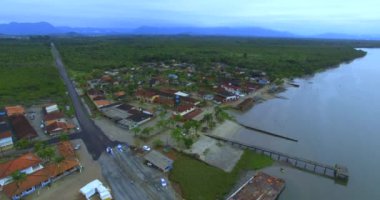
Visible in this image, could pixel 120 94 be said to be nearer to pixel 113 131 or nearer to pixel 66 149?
→ pixel 113 131

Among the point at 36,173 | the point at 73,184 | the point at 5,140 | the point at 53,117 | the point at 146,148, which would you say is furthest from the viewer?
the point at 53,117

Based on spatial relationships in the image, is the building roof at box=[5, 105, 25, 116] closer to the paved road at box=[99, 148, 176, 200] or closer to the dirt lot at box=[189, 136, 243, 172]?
the paved road at box=[99, 148, 176, 200]

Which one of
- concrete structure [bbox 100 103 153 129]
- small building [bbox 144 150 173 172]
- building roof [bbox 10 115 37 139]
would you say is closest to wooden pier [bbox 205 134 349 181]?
small building [bbox 144 150 173 172]

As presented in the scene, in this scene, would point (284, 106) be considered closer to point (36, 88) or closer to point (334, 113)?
point (334, 113)

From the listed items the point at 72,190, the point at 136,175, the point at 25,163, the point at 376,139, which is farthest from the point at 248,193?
the point at 376,139

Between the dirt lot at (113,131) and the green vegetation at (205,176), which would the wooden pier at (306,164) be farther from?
the dirt lot at (113,131)

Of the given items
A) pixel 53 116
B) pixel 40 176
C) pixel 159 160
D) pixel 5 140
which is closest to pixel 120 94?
pixel 53 116
